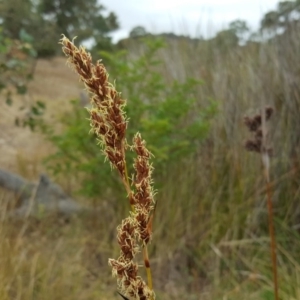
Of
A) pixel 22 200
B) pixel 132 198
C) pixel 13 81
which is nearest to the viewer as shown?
pixel 132 198

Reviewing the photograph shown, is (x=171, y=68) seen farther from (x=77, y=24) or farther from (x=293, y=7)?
(x=77, y=24)

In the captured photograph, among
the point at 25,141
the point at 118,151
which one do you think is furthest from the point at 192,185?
the point at 118,151

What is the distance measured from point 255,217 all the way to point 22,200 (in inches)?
70.6

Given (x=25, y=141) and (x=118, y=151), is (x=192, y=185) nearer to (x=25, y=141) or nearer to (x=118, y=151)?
(x=25, y=141)

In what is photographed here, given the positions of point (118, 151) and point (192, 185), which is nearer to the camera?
point (118, 151)

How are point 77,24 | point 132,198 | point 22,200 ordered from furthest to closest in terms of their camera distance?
point 77,24, point 22,200, point 132,198

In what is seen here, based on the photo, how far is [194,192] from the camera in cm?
365

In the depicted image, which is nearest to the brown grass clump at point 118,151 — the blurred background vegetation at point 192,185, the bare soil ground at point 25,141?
the blurred background vegetation at point 192,185

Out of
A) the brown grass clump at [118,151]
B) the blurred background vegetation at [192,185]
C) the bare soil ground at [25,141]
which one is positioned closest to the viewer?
the brown grass clump at [118,151]

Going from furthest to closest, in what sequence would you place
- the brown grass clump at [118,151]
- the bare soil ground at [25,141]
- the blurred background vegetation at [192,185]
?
1. the bare soil ground at [25,141]
2. the blurred background vegetation at [192,185]
3. the brown grass clump at [118,151]

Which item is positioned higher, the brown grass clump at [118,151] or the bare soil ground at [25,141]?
the bare soil ground at [25,141]

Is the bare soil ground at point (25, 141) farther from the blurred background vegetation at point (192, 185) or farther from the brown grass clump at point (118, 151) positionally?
the brown grass clump at point (118, 151)

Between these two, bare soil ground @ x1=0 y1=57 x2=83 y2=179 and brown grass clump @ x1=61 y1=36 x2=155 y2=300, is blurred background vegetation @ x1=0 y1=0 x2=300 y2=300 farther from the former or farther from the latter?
brown grass clump @ x1=61 y1=36 x2=155 y2=300

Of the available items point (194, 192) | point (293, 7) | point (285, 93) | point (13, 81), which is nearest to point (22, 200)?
point (13, 81)
